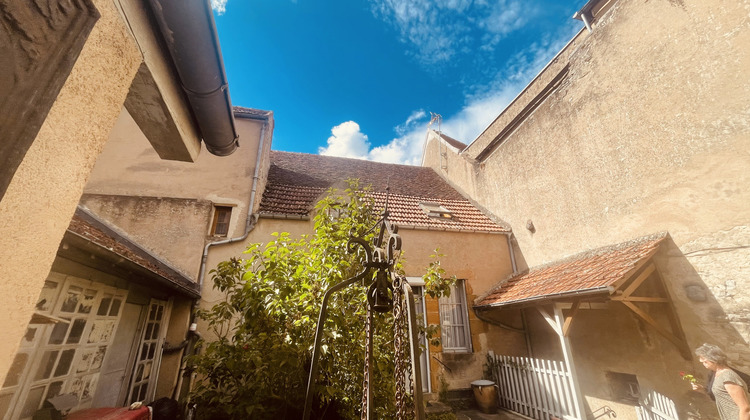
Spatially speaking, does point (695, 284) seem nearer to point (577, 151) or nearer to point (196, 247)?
point (577, 151)

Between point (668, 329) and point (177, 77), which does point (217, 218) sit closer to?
point (177, 77)

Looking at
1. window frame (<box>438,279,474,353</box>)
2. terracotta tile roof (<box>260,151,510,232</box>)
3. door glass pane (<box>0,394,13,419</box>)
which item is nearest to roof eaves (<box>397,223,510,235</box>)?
terracotta tile roof (<box>260,151,510,232</box>)

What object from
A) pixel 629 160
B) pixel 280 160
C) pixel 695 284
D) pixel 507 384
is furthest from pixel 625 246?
pixel 280 160

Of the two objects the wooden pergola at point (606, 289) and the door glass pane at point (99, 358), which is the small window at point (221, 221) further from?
the wooden pergola at point (606, 289)

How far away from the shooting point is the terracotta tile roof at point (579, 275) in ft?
15.8

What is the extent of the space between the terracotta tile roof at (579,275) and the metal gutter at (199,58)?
5.42m

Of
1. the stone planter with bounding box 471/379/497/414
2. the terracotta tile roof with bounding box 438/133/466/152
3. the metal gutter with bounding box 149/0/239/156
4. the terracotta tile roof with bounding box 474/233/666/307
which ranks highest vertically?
the terracotta tile roof with bounding box 438/133/466/152

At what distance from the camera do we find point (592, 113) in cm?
668

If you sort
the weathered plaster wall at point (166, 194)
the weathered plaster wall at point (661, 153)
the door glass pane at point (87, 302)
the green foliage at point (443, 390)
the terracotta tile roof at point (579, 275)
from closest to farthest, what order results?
the door glass pane at point (87, 302)
the weathered plaster wall at point (661, 153)
the terracotta tile roof at point (579, 275)
the weathered plaster wall at point (166, 194)
the green foliage at point (443, 390)

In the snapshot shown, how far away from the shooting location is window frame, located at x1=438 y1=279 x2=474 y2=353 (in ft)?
23.5

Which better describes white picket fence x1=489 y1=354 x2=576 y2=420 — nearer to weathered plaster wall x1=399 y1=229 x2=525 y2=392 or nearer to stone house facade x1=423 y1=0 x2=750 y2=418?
weathered plaster wall x1=399 y1=229 x2=525 y2=392

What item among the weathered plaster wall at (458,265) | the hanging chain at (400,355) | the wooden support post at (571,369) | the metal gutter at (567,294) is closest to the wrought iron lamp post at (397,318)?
the hanging chain at (400,355)

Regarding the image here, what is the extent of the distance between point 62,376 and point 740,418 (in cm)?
726

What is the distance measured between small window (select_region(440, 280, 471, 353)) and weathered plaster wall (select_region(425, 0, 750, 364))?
216 centimetres
